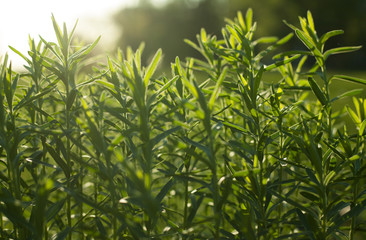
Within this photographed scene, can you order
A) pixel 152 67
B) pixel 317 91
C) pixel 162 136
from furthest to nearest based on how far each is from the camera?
pixel 317 91, pixel 152 67, pixel 162 136

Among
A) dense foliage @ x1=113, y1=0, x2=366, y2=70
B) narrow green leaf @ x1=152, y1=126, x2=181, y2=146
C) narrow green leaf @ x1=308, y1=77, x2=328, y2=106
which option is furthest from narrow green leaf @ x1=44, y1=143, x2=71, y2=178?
Result: dense foliage @ x1=113, y1=0, x2=366, y2=70

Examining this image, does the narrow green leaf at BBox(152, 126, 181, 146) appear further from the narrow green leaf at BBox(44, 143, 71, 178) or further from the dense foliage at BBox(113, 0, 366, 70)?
the dense foliage at BBox(113, 0, 366, 70)

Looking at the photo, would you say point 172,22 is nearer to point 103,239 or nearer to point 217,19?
point 217,19

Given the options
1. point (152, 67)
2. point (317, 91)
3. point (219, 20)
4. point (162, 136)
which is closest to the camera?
point (162, 136)

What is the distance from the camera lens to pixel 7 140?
3.70 feet

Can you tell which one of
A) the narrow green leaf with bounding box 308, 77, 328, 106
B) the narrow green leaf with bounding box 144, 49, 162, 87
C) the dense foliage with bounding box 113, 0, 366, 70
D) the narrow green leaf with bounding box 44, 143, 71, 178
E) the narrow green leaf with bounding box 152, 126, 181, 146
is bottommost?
the narrow green leaf with bounding box 44, 143, 71, 178

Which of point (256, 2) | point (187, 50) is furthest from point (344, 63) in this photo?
point (187, 50)

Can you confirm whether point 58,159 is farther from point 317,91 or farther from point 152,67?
point 317,91

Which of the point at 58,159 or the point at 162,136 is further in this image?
the point at 58,159

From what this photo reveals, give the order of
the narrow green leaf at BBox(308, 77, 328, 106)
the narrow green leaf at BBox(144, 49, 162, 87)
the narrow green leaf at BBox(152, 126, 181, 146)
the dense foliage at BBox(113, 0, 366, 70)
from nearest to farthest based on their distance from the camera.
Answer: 1. the narrow green leaf at BBox(152, 126, 181, 146)
2. the narrow green leaf at BBox(144, 49, 162, 87)
3. the narrow green leaf at BBox(308, 77, 328, 106)
4. the dense foliage at BBox(113, 0, 366, 70)

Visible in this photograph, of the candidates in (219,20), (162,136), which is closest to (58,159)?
(162,136)

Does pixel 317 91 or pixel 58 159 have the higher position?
pixel 317 91

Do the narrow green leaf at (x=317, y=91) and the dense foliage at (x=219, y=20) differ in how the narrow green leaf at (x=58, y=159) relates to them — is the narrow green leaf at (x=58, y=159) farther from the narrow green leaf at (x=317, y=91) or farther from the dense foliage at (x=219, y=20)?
the dense foliage at (x=219, y=20)

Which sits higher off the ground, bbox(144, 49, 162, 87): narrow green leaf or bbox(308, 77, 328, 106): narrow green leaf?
bbox(144, 49, 162, 87): narrow green leaf
